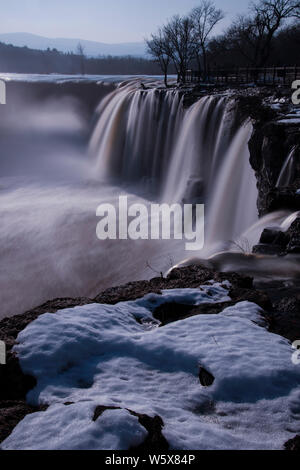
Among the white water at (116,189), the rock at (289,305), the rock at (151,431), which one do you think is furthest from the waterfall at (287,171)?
the rock at (151,431)

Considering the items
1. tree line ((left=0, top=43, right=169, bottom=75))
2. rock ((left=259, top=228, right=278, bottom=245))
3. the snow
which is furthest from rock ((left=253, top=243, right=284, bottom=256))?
tree line ((left=0, top=43, right=169, bottom=75))

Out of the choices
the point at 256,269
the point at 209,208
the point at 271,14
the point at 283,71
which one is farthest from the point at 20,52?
the point at 256,269

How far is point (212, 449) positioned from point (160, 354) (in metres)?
1.25

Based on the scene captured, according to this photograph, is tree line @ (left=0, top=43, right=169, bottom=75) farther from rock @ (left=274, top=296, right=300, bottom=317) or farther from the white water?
rock @ (left=274, top=296, right=300, bottom=317)

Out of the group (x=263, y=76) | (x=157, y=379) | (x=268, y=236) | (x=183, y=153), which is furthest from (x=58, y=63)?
(x=157, y=379)

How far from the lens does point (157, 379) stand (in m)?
3.61

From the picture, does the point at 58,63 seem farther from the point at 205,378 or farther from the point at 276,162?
the point at 205,378

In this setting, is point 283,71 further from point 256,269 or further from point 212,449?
point 212,449

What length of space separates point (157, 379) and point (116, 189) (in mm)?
18342

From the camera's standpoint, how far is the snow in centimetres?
283

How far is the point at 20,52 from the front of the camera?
11988 cm

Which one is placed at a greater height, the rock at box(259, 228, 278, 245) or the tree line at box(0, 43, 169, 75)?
the tree line at box(0, 43, 169, 75)

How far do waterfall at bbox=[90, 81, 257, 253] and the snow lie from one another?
23.8 feet

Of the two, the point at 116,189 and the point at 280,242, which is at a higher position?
the point at 280,242
